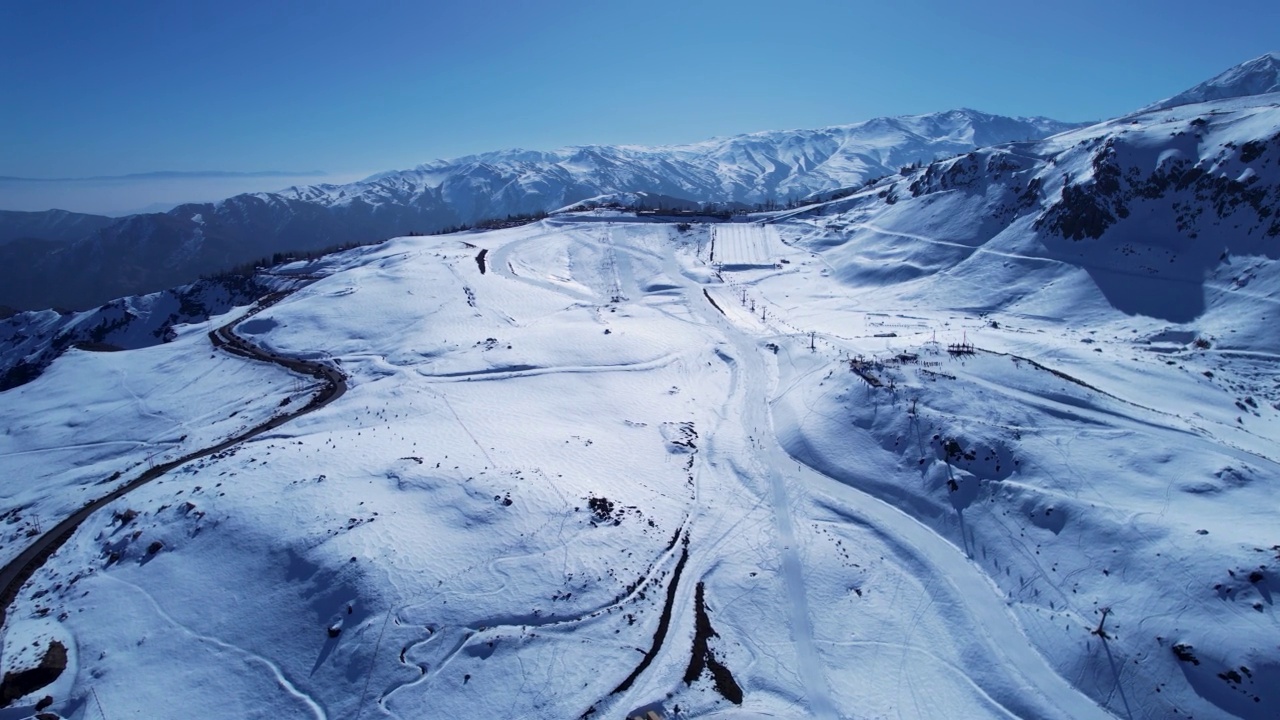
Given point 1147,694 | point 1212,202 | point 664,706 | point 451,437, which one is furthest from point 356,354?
point 1212,202

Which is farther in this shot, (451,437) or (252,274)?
(252,274)

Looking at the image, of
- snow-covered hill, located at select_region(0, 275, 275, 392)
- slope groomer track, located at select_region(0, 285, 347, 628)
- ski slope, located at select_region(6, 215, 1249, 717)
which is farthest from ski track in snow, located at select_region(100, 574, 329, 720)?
snow-covered hill, located at select_region(0, 275, 275, 392)

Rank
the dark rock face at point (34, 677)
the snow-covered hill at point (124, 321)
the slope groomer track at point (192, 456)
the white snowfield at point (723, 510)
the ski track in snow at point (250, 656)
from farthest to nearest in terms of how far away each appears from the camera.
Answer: the snow-covered hill at point (124, 321)
the slope groomer track at point (192, 456)
the white snowfield at point (723, 510)
the ski track in snow at point (250, 656)
the dark rock face at point (34, 677)

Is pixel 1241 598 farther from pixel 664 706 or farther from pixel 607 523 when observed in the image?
pixel 607 523

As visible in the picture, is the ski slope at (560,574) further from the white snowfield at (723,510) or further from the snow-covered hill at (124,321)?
the snow-covered hill at (124,321)

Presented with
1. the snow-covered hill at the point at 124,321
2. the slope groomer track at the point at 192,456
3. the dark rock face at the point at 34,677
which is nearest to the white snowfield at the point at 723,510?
the dark rock face at the point at 34,677

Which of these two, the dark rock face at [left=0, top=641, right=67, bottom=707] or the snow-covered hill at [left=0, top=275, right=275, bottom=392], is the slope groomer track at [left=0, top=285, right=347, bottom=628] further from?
the snow-covered hill at [left=0, top=275, right=275, bottom=392]
